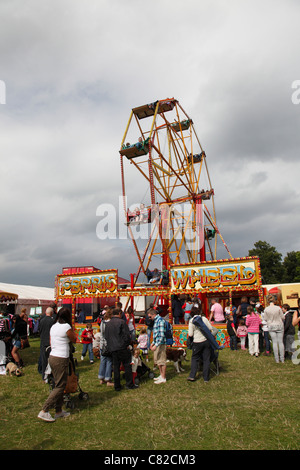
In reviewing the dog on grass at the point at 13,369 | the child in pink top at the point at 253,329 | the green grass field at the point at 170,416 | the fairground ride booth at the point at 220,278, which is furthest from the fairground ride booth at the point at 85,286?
the green grass field at the point at 170,416

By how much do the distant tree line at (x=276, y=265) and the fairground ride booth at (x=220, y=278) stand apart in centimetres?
3873

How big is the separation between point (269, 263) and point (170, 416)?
48.9 meters

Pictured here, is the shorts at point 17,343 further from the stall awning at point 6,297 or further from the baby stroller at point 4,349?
the stall awning at point 6,297

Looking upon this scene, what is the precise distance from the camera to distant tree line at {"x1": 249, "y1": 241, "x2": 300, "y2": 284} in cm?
4909

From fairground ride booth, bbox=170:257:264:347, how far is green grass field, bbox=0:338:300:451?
489 cm

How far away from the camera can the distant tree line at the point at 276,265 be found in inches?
1933

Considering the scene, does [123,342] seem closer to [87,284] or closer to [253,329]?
[253,329]

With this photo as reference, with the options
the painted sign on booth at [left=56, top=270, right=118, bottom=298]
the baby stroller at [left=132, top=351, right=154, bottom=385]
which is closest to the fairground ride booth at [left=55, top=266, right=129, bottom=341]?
the painted sign on booth at [left=56, top=270, right=118, bottom=298]

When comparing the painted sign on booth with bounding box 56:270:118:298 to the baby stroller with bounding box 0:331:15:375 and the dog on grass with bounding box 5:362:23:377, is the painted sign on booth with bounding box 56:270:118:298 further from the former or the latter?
the dog on grass with bounding box 5:362:23:377

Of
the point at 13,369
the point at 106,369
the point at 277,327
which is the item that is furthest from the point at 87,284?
the point at 277,327

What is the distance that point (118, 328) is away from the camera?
6469 mm
